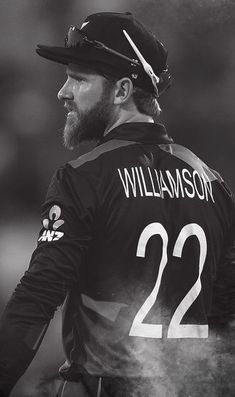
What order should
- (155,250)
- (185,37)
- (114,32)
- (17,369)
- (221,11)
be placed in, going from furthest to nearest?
(185,37), (221,11), (114,32), (155,250), (17,369)

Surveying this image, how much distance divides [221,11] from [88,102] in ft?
4.69

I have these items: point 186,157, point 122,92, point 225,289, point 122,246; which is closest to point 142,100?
point 122,92

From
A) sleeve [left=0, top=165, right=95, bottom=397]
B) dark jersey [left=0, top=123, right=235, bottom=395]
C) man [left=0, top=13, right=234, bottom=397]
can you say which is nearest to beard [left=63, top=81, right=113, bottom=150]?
man [left=0, top=13, right=234, bottom=397]

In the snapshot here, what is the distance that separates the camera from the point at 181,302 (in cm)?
196

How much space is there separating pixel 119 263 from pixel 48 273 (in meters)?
0.18

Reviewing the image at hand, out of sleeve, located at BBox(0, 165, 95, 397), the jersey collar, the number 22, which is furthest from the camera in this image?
the jersey collar

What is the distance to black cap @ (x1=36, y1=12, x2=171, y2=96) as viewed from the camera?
6.81 feet

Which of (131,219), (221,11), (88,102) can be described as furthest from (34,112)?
(131,219)

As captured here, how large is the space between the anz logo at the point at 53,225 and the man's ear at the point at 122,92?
401 mm

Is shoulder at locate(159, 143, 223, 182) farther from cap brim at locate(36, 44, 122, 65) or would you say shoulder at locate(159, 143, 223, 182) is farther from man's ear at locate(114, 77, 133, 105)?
cap brim at locate(36, 44, 122, 65)

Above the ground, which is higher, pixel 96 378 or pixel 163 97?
pixel 163 97

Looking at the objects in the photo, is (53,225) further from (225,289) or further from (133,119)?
(225,289)

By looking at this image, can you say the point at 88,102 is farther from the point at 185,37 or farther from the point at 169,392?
the point at 185,37

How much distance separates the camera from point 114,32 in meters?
2.09
